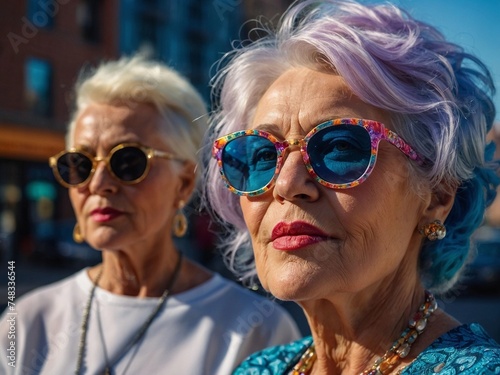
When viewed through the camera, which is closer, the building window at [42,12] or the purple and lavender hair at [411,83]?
the purple and lavender hair at [411,83]

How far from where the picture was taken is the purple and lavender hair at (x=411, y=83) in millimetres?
1453

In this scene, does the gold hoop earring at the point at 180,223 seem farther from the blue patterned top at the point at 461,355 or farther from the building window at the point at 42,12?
the building window at the point at 42,12

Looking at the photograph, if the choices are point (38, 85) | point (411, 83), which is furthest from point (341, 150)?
point (38, 85)

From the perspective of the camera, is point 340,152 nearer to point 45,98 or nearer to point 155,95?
point 155,95

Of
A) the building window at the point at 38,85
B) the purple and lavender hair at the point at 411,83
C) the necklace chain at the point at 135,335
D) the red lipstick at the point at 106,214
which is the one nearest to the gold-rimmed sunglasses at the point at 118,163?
the red lipstick at the point at 106,214

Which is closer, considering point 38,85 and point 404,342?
point 404,342

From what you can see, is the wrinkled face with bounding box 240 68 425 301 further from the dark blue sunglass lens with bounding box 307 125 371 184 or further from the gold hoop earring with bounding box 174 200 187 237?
the gold hoop earring with bounding box 174 200 187 237

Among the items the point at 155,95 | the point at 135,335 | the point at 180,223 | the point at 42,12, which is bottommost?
the point at 135,335

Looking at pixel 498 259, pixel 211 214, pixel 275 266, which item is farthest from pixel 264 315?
pixel 498 259

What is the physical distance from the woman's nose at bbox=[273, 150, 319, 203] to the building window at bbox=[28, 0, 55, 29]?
1327 cm

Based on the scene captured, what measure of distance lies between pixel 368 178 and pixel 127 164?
120 cm

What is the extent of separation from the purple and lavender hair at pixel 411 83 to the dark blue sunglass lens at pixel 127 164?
0.63m

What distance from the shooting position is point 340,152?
1434 millimetres

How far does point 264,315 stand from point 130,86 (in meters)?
1.09
